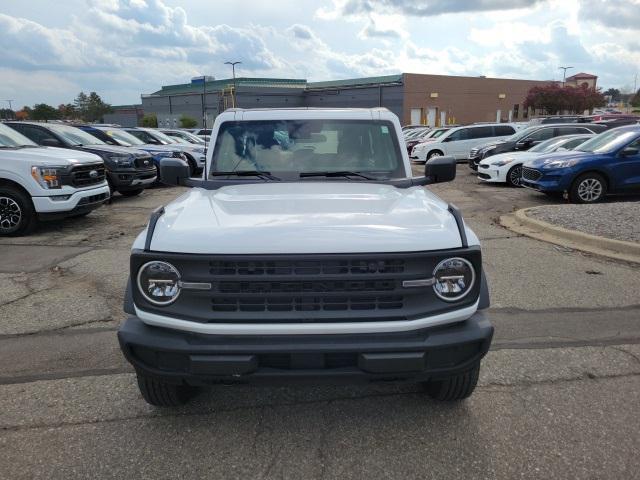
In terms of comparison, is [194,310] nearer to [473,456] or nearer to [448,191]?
[473,456]

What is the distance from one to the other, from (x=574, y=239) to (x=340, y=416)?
5.89 metres


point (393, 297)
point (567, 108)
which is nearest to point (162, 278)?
point (393, 297)

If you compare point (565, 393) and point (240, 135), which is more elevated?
point (240, 135)

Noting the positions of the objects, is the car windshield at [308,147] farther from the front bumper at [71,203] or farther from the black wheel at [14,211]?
the black wheel at [14,211]

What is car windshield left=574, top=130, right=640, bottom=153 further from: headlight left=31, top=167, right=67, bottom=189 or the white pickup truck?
headlight left=31, top=167, right=67, bottom=189

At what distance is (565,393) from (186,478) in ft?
8.11

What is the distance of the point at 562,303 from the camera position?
5082mm

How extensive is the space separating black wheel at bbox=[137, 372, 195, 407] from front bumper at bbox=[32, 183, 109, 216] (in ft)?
21.4

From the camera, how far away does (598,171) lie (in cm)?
1052

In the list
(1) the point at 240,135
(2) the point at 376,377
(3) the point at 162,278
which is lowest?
(2) the point at 376,377

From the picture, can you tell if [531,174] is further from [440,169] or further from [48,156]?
[48,156]

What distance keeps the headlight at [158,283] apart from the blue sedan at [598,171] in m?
10.0

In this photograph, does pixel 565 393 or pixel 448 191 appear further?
pixel 448 191

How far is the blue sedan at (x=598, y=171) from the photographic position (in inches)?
412
